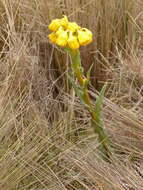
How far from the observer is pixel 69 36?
1.12 meters

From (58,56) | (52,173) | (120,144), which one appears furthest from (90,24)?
(52,173)

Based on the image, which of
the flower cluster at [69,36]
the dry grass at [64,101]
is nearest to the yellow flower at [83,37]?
the flower cluster at [69,36]

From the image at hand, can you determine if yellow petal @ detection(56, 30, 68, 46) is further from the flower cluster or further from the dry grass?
the dry grass

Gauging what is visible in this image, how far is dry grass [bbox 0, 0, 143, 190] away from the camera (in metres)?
1.27

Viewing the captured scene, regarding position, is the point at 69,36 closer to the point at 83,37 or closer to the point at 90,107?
the point at 83,37

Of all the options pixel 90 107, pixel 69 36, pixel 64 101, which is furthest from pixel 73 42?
pixel 64 101

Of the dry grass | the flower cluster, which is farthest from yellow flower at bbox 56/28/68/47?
the dry grass

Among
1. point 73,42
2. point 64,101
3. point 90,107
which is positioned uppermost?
point 73,42

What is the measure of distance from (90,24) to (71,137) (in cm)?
51

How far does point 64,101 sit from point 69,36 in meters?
0.50

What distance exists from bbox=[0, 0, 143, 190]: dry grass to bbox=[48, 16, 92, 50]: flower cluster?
0.30 m

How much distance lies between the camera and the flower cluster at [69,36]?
43.8 inches

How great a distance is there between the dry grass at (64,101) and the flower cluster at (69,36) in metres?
0.30

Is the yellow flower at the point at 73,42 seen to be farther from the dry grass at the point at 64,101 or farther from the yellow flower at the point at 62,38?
the dry grass at the point at 64,101
